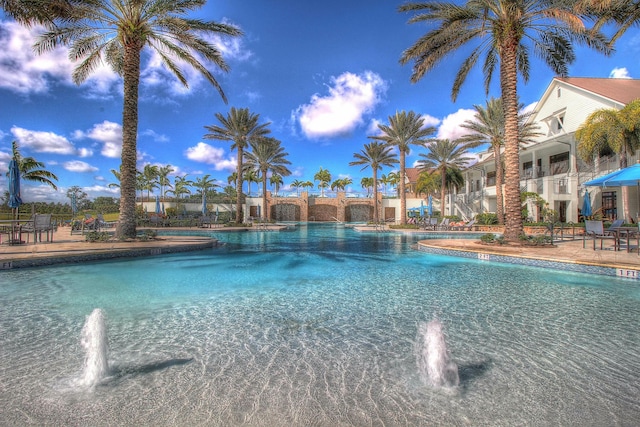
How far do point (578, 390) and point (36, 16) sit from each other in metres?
14.4

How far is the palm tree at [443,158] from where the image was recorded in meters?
32.0

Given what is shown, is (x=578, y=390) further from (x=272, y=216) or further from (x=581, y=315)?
(x=272, y=216)

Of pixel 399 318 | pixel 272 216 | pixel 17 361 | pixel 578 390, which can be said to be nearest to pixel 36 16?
pixel 17 361

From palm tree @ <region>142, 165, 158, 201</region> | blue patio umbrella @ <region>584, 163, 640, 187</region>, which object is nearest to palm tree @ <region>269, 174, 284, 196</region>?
palm tree @ <region>142, 165, 158, 201</region>

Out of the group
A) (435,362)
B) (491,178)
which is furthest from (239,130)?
(435,362)

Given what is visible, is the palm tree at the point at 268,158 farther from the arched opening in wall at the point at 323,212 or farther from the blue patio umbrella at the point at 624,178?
the blue patio umbrella at the point at 624,178

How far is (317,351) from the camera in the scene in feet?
11.6

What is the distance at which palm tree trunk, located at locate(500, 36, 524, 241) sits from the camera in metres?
11.5

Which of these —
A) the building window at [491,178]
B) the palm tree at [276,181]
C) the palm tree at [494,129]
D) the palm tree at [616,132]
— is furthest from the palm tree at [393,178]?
the palm tree at [616,132]

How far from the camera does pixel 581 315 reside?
4.81 metres

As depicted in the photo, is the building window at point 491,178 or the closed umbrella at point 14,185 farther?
the building window at point 491,178

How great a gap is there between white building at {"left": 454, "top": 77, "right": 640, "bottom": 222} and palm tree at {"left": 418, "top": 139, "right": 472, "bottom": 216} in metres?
4.95

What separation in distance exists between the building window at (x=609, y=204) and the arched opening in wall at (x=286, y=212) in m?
36.0

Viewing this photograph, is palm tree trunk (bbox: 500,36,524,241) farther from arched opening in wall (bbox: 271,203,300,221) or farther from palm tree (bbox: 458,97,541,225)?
arched opening in wall (bbox: 271,203,300,221)
